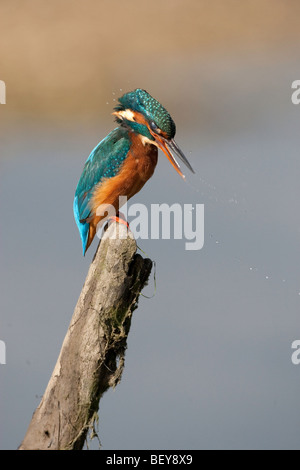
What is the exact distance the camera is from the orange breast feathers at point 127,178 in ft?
9.40

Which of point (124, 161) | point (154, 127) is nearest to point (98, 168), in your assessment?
point (124, 161)

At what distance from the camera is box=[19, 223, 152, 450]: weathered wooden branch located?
2.18m

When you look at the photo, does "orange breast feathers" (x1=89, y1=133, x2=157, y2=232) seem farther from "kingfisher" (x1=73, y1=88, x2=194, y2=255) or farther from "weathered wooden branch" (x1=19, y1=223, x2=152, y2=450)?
"weathered wooden branch" (x1=19, y1=223, x2=152, y2=450)

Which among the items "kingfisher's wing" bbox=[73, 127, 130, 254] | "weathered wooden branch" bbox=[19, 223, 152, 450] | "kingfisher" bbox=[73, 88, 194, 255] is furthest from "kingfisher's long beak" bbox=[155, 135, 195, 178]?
"weathered wooden branch" bbox=[19, 223, 152, 450]

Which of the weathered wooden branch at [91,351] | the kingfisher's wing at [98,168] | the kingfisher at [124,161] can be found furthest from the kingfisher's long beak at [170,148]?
the weathered wooden branch at [91,351]

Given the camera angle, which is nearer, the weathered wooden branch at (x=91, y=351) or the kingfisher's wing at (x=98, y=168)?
the weathered wooden branch at (x=91, y=351)

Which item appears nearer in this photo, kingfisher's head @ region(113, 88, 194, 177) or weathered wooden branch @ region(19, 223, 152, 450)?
weathered wooden branch @ region(19, 223, 152, 450)

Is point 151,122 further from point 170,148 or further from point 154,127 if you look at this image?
point 170,148

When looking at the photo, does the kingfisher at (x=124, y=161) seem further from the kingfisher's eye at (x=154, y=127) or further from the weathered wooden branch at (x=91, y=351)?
the weathered wooden branch at (x=91, y=351)

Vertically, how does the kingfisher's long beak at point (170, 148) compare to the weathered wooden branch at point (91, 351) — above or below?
above

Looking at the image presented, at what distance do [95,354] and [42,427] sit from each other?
270mm

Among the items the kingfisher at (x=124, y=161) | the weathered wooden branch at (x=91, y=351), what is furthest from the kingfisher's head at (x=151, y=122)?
the weathered wooden branch at (x=91, y=351)

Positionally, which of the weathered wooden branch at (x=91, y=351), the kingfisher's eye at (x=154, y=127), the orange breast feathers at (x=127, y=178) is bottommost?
the weathered wooden branch at (x=91, y=351)
